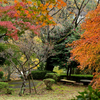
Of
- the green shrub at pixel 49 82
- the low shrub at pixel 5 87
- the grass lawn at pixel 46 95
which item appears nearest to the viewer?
the grass lawn at pixel 46 95

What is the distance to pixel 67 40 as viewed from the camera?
1252 cm

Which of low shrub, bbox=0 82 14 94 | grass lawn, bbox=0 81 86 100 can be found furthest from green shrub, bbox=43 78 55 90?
low shrub, bbox=0 82 14 94

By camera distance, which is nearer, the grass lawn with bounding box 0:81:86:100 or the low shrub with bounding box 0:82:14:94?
the grass lawn with bounding box 0:81:86:100

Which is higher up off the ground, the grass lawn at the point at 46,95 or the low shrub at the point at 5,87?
the low shrub at the point at 5,87

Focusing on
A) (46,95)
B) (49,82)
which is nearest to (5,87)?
(46,95)

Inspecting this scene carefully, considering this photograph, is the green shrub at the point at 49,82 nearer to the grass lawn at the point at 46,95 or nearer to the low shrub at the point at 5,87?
the grass lawn at the point at 46,95

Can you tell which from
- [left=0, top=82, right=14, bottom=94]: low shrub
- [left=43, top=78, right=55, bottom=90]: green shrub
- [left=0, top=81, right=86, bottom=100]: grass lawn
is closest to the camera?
[left=0, top=81, right=86, bottom=100]: grass lawn

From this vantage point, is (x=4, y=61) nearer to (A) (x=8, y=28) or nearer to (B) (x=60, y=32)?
(A) (x=8, y=28)

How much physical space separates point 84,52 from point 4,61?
7.23 m

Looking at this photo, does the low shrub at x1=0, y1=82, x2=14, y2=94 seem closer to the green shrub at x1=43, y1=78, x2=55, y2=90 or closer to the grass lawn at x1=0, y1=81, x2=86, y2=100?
the grass lawn at x1=0, y1=81, x2=86, y2=100

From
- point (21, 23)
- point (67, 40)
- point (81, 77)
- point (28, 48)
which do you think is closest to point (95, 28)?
point (28, 48)

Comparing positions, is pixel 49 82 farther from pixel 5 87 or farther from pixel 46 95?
pixel 5 87

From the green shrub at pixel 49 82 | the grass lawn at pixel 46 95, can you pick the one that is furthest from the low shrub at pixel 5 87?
the green shrub at pixel 49 82

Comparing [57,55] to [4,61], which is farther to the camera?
[57,55]
